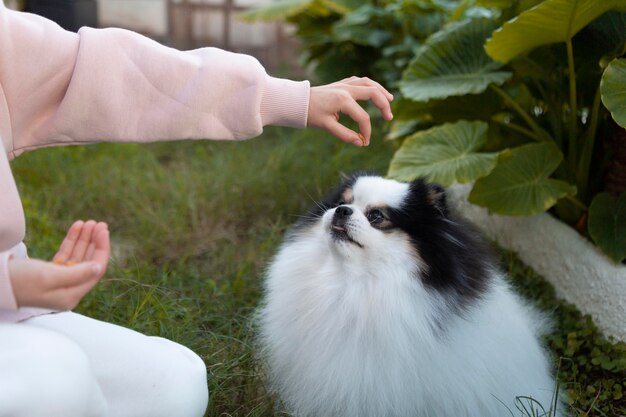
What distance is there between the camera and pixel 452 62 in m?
2.56

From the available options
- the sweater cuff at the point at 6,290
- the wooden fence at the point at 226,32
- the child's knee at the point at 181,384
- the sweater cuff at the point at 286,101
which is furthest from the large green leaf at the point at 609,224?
the wooden fence at the point at 226,32

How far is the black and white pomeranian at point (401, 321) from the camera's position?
150cm

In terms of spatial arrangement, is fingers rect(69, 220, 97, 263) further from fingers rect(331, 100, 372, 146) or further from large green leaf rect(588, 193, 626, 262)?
large green leaf rect(588, 193, 626, 262)

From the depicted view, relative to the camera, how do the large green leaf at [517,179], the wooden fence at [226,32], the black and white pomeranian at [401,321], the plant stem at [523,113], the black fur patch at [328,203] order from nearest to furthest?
the black and white pomeranian at [401,321] < the black fur patch at [328,203] < the large green leaf at [517,179] < the plant stem at [523,113] < the wooden fence at [226,32]

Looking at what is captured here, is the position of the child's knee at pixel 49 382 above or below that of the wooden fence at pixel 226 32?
above

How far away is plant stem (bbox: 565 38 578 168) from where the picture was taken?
207cm

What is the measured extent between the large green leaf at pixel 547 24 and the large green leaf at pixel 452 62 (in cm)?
34

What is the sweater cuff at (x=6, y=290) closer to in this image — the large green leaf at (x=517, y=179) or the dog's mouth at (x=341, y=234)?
the dog's mouth at (x=341, y=234)

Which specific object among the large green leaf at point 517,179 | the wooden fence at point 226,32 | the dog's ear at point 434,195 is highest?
the dog's ear at point 434,195

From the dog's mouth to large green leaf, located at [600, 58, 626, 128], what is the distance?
789 mm

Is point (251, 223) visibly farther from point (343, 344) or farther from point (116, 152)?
point (343, 344)

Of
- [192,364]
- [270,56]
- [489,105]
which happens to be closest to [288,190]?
[489,105]

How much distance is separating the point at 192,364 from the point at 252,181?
72.6 inches

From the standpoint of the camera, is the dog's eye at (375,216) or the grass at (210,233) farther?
the grass at (210,233)
